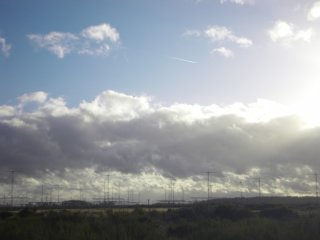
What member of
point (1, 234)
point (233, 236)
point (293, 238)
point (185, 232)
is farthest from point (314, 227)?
point (1, 234)

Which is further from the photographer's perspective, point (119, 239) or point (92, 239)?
point (119, 239)

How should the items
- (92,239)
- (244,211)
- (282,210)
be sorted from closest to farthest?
(92,239)
(244,211)
(282,210)

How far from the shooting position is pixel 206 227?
38.8 m

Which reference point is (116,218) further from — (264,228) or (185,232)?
(264,228)

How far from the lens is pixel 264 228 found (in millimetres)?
36844

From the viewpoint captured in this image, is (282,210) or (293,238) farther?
(282,210)

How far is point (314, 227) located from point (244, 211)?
40.4 m

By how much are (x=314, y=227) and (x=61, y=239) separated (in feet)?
59.8

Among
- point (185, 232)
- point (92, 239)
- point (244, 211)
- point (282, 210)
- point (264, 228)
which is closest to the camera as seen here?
point (92, 239)

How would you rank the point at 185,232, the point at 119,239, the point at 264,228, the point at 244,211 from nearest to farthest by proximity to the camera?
the point at 119,239, the point at 264,228, the point at 185,232, the point at 244,211

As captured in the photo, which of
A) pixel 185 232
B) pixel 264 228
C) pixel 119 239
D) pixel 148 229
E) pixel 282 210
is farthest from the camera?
pixel 282 210

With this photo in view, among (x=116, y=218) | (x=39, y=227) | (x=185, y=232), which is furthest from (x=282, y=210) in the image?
(x=39, y=227)

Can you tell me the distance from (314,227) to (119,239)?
14.4 meters

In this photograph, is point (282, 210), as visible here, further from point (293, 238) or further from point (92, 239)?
point (92, 239)
